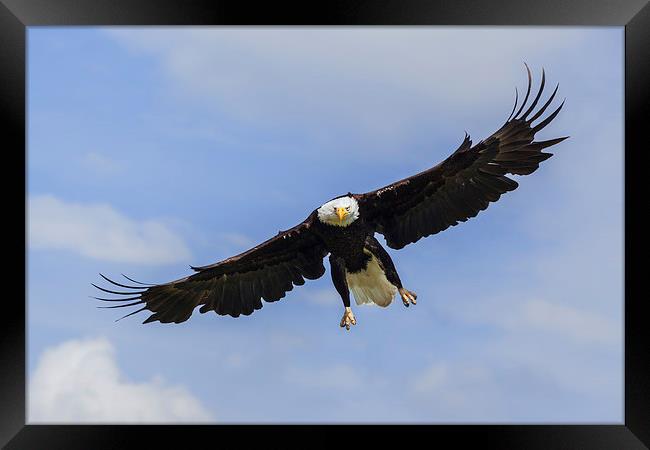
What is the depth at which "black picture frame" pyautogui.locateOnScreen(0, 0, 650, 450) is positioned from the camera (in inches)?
273

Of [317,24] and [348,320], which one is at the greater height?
[317,24]

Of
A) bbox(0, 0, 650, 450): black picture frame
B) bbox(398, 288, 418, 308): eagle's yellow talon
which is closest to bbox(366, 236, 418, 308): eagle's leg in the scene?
bbox(398, 288, 418, 308): eagle's yellow talon

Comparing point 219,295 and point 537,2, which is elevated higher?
point 537,2

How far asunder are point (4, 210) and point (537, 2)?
192 inches

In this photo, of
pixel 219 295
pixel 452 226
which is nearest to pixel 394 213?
pixel 452 226

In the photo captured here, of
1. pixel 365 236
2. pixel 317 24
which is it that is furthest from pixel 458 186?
pixel 317 24

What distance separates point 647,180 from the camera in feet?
23.1

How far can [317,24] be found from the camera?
715cm

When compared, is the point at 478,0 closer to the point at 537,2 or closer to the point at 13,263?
the point at 537,2

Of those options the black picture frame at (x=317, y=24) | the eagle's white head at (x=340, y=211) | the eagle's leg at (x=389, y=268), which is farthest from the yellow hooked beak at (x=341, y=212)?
the black picture frame at (x=317, y=24)

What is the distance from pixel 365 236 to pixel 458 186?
1033mm

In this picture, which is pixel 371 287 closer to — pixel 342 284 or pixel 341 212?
pixel 342 284

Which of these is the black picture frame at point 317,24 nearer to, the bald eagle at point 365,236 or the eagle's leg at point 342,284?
the bald eagle at point 365,236

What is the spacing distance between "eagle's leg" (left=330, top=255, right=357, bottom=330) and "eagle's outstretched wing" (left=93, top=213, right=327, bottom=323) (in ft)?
0.69
